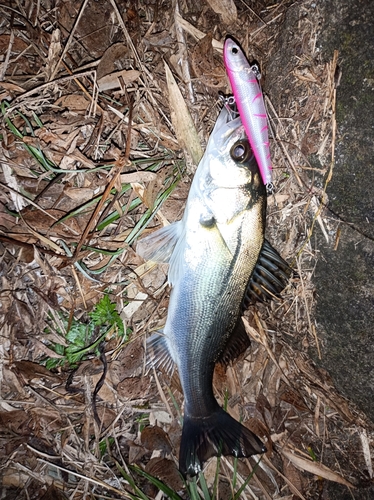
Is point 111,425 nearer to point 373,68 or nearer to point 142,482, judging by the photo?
point 142,482

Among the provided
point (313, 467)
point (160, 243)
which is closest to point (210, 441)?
point (313, 467)

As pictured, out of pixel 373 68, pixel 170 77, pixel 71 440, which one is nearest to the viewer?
pixel 373 68

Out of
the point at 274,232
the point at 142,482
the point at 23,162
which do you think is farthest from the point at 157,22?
the point at 142,482

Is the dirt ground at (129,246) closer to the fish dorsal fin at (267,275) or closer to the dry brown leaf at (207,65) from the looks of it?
the dry brown leaf at (207,65)

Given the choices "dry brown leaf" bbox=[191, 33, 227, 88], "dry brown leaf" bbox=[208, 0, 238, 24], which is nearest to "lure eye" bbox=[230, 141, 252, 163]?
"dry brown leaf" bbox=[191, 33, 227, 88]

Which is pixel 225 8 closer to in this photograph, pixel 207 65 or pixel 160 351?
pixel 207 65

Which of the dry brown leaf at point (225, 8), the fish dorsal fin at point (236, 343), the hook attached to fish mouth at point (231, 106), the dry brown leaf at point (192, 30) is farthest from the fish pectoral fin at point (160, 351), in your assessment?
the dry brown leaf at point (225, 8)
